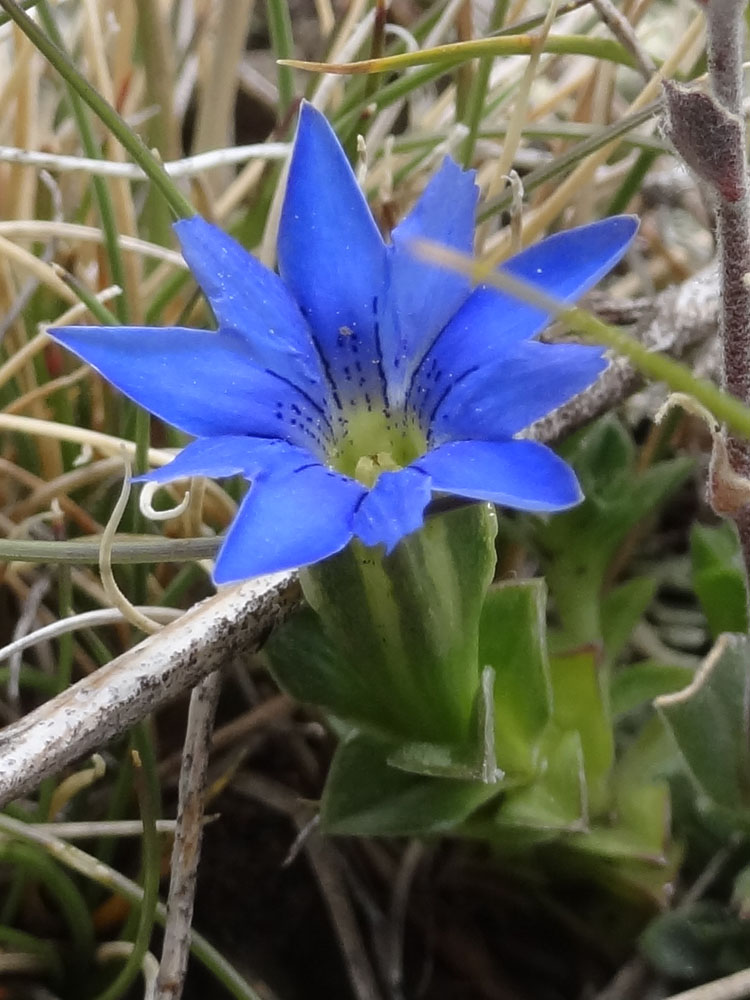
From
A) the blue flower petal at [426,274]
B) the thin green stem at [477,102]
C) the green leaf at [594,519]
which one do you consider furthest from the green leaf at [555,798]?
the thin green stem at [477,102]

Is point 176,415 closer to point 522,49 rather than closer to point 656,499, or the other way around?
point 522,49

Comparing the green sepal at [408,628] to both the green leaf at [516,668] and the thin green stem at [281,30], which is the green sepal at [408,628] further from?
the thin green stem at [281,30]

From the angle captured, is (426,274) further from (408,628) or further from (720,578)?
(720,578)

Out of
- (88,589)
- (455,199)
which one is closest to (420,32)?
(455,199)

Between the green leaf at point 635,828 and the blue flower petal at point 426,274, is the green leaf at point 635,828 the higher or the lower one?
the lower one

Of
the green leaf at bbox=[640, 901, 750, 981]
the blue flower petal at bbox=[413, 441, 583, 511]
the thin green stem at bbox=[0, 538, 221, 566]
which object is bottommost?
the green leaf at bbox=[640, 901, 750, 981]

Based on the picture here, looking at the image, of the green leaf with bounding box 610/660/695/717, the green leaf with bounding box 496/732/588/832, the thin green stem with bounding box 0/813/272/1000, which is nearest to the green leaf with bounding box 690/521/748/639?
the green leaf with bounding box 610/660/695/717

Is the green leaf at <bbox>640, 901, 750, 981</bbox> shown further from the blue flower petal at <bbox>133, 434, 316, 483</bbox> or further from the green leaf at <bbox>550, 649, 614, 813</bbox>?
the blue flower petal at <bbox>133, 434, 316, 483</bbox>
